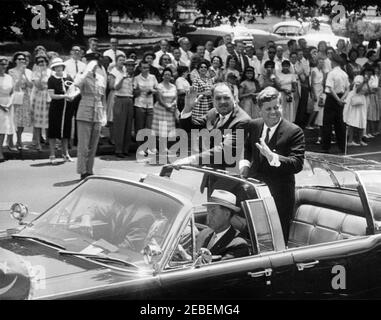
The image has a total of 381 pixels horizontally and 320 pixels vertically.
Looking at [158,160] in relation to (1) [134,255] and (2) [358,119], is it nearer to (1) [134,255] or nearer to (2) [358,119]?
(2) [358,119]

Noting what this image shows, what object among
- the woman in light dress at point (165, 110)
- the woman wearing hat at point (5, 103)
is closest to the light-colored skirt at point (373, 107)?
Result: the woman in light dress at point (165, 110)

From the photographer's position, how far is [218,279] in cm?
517

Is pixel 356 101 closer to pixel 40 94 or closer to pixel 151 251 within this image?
pixel 40 94

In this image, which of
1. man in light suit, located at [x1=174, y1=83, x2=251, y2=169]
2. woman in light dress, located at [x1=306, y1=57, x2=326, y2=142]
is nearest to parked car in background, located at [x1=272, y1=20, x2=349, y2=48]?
woman in light dress, located at [x1=306, y1=57, x2=326, y2=142]

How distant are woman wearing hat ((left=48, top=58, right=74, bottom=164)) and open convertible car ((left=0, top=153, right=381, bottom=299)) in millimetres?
6658

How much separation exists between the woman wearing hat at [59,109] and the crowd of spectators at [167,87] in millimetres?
16

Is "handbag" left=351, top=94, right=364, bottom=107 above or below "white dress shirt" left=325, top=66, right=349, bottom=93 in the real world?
below

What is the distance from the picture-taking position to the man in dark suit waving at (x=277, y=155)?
6379mm

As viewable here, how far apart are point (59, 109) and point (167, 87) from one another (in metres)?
1.95

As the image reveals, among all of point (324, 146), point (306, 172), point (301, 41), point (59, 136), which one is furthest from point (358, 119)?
point (306, 172)

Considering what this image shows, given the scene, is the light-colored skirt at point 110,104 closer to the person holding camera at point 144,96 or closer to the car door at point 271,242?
the person holding camera at point 144,96

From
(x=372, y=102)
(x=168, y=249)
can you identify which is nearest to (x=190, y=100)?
(x=372, y=102)

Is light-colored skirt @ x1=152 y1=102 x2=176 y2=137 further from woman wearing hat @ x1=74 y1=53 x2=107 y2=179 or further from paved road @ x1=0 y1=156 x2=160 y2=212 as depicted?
woman wearing hat @ x1=74 y1=53 x2=107 y2=179

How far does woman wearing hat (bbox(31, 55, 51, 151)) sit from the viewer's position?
43.0ft
